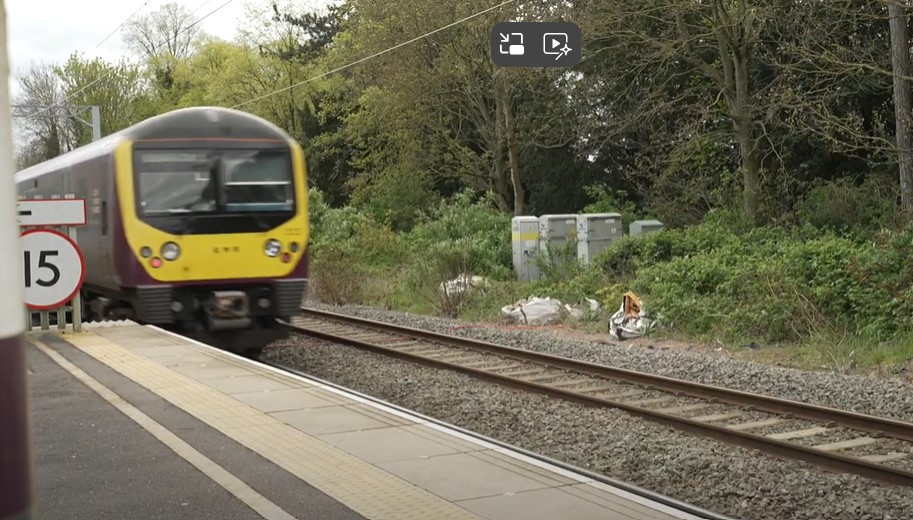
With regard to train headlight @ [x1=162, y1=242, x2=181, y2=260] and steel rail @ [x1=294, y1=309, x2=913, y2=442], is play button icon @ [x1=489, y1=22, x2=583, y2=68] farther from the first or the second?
train headlight @ [x1=162, y1=242, x2=181, y2=260]

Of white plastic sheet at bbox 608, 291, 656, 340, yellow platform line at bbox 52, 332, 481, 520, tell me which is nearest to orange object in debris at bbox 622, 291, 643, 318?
white plastic sheet at bbox 608, 291, 656, 340

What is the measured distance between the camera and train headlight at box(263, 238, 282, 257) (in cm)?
1298

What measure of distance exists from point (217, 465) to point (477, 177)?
29.2 metres

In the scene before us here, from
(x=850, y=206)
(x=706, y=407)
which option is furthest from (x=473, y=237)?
(x=706, y=407)

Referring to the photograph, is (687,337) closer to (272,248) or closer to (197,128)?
(272,248)

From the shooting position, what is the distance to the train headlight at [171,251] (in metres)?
12.5

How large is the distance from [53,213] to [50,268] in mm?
1452

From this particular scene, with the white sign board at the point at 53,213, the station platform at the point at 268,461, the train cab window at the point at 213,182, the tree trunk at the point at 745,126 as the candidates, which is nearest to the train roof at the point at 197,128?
the train cab window at the point at 213,182

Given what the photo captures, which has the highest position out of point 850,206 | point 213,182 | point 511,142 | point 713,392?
point 511,142

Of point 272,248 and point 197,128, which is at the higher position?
point 197,128

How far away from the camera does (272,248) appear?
13.0m

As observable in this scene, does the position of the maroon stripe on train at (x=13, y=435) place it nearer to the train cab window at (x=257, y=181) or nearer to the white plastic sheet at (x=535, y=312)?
the train cab window at (x=257, y=181)

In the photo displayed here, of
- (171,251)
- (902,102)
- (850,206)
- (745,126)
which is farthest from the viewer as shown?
(745,126)

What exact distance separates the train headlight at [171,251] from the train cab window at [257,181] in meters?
0.79
